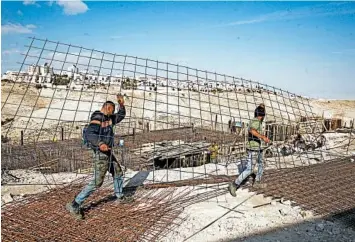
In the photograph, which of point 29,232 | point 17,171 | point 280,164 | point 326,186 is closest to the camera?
point 29,232

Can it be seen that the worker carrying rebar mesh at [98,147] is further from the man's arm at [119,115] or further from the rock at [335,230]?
the rock at [335,230]

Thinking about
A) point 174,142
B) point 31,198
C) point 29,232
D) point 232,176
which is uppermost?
point 174,142

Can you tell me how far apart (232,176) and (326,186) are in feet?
5.31

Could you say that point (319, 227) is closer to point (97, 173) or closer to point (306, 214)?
point (306, 214)

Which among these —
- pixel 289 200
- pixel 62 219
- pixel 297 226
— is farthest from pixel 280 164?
pixel 62 219

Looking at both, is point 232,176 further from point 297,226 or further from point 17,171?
point 17,171

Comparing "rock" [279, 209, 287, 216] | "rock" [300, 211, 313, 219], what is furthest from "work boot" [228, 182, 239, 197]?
"rock" [300, 211, 313, 219]

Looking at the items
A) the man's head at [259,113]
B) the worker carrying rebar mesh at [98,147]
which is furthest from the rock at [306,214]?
the worker carrying rebar mesh at [98,147]

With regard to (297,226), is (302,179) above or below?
above

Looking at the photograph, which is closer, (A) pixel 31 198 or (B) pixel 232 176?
(A) pixel 31 198

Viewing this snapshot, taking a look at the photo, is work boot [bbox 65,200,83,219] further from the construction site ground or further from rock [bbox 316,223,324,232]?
rock [bbox 316,223,324,232]

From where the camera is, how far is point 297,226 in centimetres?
455

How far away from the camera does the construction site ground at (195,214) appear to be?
4.27m

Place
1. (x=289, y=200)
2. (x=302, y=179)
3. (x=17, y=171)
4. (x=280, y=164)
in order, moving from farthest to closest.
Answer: (x=280, y=164) → (x=17, y=171) → (x=302, y=179) → (x=289, y=200)
